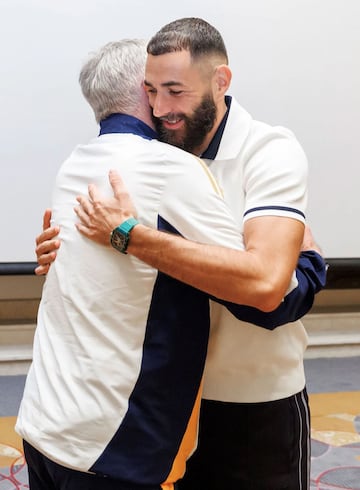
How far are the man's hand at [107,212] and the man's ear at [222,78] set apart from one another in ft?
1.21

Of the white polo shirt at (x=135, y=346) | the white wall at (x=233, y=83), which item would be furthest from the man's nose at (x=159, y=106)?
the white wall at (x=233, y=83)

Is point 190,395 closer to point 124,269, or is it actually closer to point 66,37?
point 124,269

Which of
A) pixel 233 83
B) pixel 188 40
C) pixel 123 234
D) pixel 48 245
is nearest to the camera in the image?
pixel 123 234

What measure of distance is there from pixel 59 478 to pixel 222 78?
815 mm

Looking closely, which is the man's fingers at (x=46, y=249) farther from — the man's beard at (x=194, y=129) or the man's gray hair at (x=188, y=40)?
the man's gray hair at (x=188, y=40)

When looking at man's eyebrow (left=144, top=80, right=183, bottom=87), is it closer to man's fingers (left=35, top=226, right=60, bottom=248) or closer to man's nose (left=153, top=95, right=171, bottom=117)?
man's nose (left=153, top=95, right=171, bottom=117)

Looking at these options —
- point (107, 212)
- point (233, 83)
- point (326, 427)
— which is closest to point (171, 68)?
point (107, 212)

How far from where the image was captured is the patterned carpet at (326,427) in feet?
8.23

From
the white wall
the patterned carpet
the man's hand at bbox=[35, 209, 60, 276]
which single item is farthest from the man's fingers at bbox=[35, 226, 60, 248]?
the white wall

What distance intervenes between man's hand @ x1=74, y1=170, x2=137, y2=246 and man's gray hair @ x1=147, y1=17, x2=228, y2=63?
0.31 metres

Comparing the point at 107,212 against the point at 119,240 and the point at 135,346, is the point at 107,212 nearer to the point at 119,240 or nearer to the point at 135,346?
the point at 119,240

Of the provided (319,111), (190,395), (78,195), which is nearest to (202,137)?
(78,195)

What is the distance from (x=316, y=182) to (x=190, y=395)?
254 centimetres

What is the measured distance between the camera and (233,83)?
3420 mm
